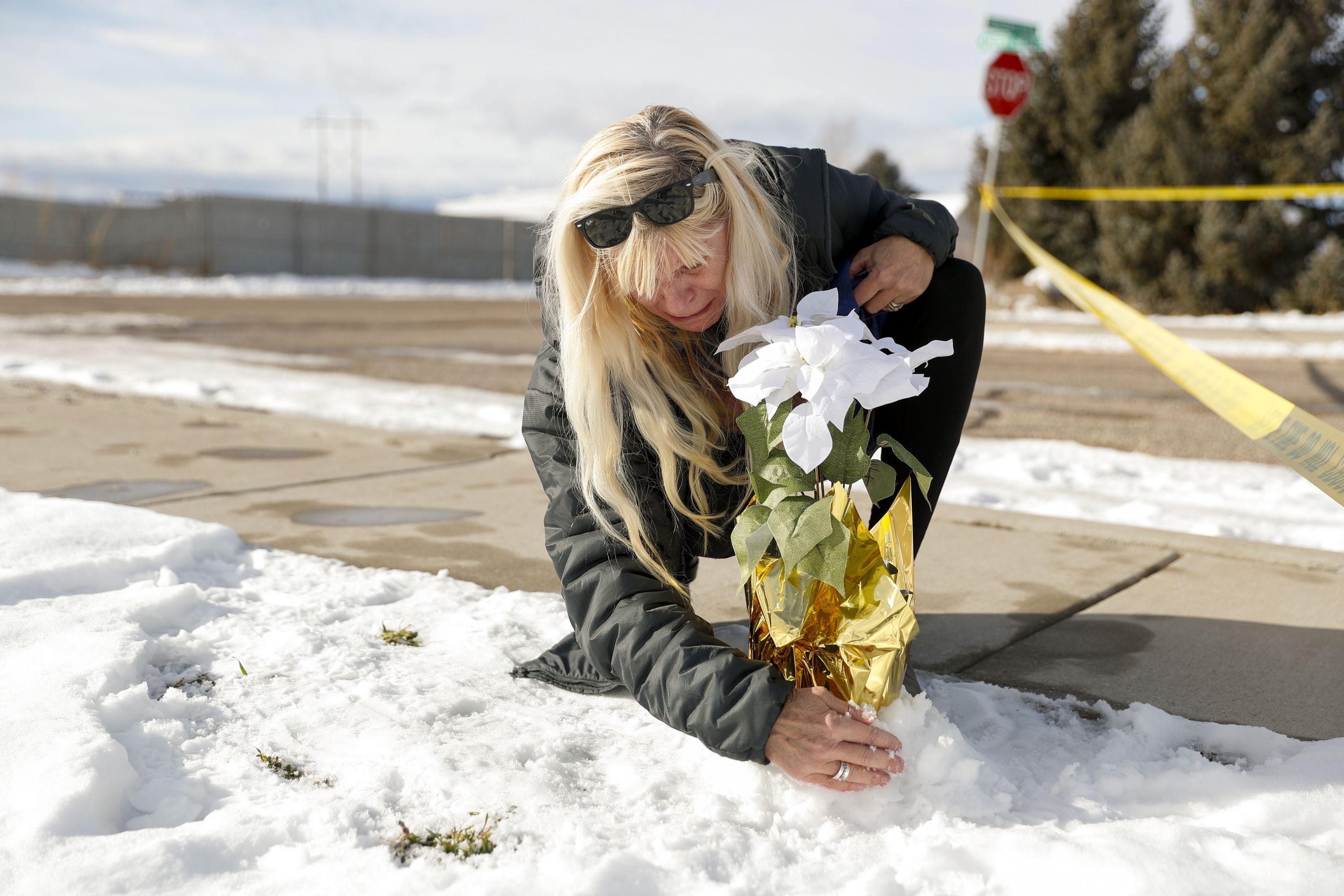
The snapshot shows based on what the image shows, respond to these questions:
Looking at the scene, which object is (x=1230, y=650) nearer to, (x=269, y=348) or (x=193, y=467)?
(x=193, y=467)

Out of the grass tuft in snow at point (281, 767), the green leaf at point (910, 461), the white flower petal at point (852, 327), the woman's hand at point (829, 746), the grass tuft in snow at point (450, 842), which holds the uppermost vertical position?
the white flower petal at point (852, 327)

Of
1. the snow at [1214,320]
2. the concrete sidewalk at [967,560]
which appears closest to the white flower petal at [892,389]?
the concrete sidewalk at [967,560]

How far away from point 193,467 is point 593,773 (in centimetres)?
288

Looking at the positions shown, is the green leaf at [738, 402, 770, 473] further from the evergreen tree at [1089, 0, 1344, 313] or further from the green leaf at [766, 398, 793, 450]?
the evergreen tree at [1089, 0, 1344, 313]

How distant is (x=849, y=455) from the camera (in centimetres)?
150

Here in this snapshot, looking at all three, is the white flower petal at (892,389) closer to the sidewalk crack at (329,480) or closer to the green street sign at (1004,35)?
the sidewalk crack at (329,480)

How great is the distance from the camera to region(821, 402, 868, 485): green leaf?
1.49 meters

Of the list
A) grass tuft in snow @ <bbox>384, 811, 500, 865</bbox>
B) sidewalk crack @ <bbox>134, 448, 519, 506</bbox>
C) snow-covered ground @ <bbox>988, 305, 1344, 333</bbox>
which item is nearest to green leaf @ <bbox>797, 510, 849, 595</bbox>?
grass tuft in snow @ <bbox>384, 811, 500, 865</bbox>

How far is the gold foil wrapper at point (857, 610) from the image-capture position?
1.54m

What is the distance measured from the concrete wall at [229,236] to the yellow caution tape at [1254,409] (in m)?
25.8

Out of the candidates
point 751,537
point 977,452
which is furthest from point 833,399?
point 977,452

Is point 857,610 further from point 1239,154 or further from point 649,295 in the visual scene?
point 1239,154

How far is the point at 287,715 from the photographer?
1815 millimetres

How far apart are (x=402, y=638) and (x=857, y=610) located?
1.10m
